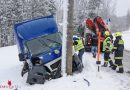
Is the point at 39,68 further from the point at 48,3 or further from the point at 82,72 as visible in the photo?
the point at 48,3

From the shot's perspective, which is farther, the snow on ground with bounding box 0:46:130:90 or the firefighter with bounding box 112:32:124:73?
the firefighter with bounding box 112:32:124:73

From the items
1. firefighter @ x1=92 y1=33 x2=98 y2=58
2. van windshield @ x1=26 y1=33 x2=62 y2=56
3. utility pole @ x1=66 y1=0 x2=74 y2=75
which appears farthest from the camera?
firefighter @ x1=92 y1=33 x2=98 y2=58

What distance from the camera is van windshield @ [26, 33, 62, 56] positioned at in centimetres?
1362

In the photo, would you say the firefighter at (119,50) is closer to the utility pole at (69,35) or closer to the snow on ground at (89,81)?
the snow on ground at (89,81)

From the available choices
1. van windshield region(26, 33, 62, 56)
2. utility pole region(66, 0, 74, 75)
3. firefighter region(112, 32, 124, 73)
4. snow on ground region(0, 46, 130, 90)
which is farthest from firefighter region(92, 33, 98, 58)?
utility pole region(66, 0, 74, 75)

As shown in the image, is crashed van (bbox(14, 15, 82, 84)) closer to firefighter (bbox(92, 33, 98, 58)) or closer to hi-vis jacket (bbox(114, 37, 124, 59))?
hi-vis jacket (bbox(114, 37, 124, 59))

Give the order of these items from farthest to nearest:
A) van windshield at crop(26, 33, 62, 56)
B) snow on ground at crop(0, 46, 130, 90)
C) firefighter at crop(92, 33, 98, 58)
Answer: firefighter at crop(92, 33, 98, 58)
van windshield at crop(26, 33, 62, 56)
snow on ground at crop(0, 46, 130, 90)

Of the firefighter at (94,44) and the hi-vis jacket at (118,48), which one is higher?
the hi-vis jacket at (118,48)

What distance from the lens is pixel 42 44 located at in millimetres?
13898

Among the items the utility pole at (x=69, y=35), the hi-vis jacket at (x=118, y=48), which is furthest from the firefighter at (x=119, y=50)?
the utility pole at (x=69, y=35)

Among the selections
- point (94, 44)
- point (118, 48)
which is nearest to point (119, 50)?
point (118, 48)

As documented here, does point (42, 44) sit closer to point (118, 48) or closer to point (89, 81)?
point (89, 81)

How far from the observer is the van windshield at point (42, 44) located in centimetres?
1362

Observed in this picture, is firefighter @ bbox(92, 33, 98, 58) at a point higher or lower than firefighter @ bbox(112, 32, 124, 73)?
lower
